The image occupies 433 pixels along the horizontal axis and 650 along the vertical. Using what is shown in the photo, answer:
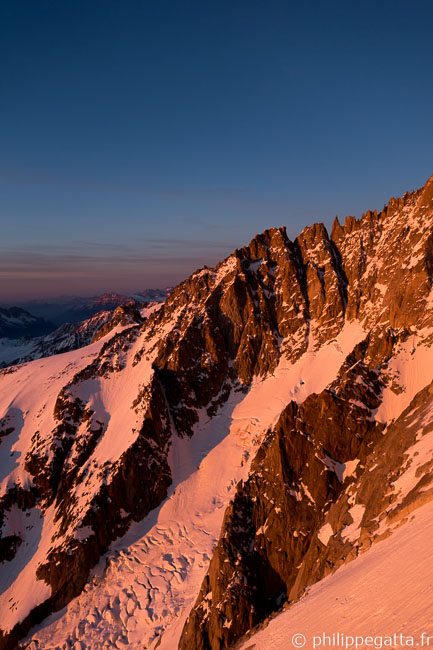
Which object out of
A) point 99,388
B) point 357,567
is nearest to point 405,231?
point 357,567

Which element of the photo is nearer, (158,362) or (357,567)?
(357,567)

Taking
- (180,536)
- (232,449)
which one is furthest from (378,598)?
(232,449)

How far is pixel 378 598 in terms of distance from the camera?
1360 cm

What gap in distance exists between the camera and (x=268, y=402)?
223 feet

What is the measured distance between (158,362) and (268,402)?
94.6ft

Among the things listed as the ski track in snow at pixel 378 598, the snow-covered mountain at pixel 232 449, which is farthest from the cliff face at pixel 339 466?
the ski track in snow at pixel 378 598

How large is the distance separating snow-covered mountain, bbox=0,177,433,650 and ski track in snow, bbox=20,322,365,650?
11.2 inches

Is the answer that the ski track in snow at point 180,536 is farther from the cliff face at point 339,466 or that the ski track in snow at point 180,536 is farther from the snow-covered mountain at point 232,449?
the cliff face at point 339,466

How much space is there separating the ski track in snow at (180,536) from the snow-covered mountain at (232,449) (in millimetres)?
284

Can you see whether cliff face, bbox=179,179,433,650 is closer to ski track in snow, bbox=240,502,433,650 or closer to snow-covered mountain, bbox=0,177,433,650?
snow-covered mountain, bbox=0,177,433,650

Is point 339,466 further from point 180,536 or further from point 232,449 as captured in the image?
point 180,536

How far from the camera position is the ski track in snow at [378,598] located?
1160 cm

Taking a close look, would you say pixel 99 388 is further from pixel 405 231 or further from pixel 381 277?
pixel 405 231

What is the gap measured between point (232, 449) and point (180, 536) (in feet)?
58.9
